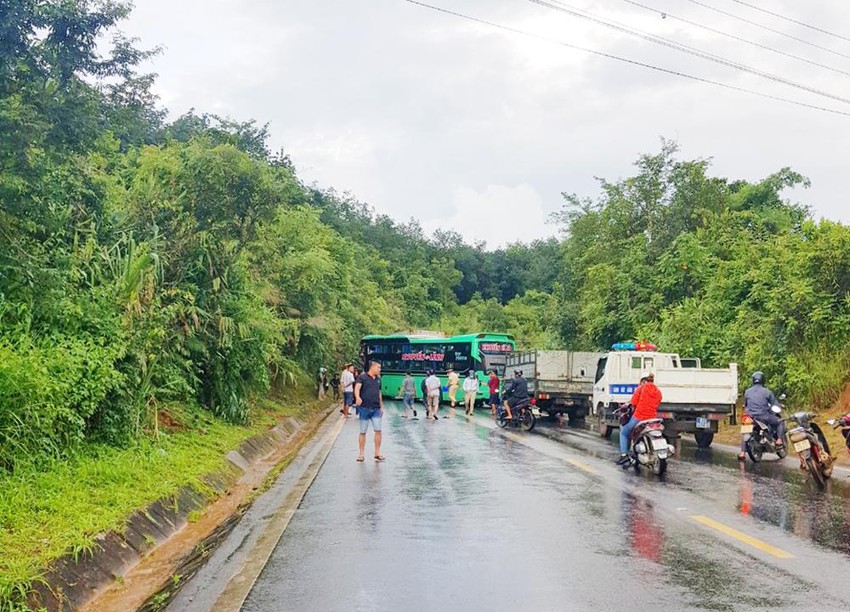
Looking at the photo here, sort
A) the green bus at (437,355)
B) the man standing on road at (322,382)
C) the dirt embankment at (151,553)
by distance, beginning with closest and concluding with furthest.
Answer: the dirt embankment at (151,553)
the green bus at (437,355)
the man standing on road at (322,382)

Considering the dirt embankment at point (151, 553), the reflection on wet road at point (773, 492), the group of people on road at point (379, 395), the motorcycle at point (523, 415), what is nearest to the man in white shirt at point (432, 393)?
the group of people on road at point (379, 395)

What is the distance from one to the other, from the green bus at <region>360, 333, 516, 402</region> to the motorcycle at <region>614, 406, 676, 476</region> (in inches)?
858

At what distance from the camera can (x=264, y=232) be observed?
28.5 meters

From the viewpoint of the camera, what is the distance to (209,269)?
19.9 metres

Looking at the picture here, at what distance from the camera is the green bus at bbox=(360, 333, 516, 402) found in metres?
40.1

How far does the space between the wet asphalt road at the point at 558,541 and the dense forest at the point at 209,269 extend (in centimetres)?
354

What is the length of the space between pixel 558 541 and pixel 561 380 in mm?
21056

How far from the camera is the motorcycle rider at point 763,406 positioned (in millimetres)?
15367

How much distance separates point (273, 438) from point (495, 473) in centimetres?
921

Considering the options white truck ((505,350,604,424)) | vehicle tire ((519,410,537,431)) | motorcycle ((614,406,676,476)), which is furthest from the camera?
white truck ((505,350,604,424))

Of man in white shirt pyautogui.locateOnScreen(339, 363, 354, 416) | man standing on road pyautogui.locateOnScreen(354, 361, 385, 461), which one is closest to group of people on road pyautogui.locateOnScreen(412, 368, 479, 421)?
man in white shirt pyautogui.locateOnScreen(339, 363, 354, 416)

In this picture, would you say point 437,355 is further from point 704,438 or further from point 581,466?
point 581,466

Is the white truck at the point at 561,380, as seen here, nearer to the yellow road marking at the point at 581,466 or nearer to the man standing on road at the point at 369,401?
the yellow road marking at the point at 581,466

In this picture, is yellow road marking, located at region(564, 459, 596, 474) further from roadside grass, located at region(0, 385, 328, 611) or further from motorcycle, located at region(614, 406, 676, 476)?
roadside grass, located at region(0, 385, 328, 611)
